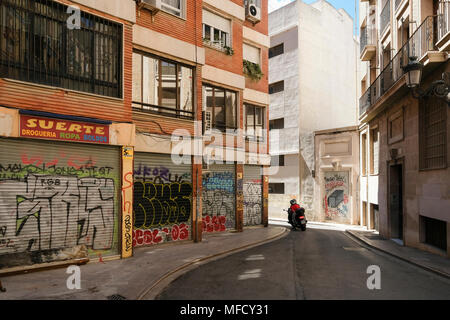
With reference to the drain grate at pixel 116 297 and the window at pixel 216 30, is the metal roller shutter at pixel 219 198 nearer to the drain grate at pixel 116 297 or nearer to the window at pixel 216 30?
the window at pixel 216 30

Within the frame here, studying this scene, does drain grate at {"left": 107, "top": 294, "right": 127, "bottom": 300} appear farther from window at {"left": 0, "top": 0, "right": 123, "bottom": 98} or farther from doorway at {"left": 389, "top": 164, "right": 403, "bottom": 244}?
doorway at {"left": 389, "top": 164, "right": 403, "bottom": 244}

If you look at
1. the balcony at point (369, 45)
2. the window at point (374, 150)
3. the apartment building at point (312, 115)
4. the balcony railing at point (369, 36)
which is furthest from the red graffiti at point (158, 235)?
the balcony railing at point (369, 36)

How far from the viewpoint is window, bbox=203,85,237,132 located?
1609 centimetres

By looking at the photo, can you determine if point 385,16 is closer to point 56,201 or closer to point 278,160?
point 278,160

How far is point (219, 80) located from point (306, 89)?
12.5 m

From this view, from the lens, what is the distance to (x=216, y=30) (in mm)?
16641

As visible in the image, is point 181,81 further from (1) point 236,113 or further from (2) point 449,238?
(2) point 449,238

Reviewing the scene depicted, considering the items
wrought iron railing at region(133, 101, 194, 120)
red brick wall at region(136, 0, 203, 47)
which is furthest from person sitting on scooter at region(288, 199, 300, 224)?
red brick wall at region(136, 0, 203, 47)

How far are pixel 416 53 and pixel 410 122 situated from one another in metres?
2.46

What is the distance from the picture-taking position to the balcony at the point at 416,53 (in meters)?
11.0

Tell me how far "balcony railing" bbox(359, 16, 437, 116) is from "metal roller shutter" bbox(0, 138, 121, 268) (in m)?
9.83

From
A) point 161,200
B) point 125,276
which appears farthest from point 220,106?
point 125,276

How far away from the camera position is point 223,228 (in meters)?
16.7

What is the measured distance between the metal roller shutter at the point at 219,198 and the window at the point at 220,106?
1.83 m
